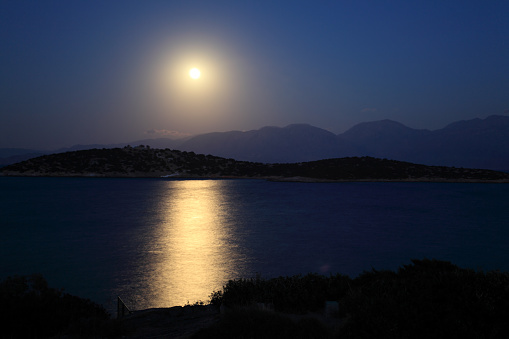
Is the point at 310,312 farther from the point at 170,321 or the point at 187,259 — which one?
the point at 187,259

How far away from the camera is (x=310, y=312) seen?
973 centimetres

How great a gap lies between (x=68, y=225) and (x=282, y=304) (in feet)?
104

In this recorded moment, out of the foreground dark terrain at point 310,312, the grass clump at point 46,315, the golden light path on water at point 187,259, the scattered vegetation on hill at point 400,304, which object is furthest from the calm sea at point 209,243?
the scattered vegetation on hill at point 400,304

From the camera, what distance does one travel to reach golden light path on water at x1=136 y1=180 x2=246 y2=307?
15.2m

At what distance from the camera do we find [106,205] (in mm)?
48875

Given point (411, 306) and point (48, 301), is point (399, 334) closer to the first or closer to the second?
point (411, 306)

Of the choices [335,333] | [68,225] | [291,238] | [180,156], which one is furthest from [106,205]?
[180,156]

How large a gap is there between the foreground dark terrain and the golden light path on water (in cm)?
390

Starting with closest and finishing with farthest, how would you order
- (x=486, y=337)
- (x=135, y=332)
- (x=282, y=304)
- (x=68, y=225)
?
(x=486, y=337) → (x=135, y=332) → (x=282, y=304) → (x=68, y=225)

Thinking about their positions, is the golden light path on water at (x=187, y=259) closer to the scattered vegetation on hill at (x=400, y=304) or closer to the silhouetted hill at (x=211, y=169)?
the scattered vegetation on hill at (x=400, y=304)

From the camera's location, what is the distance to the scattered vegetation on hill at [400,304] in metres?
7.36

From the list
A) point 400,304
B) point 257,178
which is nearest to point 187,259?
point 400,304

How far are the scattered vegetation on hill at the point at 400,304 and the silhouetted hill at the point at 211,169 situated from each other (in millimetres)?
108992

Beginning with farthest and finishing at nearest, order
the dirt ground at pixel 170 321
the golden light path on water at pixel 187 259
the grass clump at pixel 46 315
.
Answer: the golden light path on water at pixel 187 259 → the dirt ground at pixel 170 321 → the grass clump at pixel 46 315
